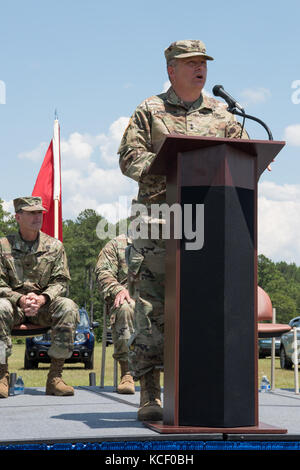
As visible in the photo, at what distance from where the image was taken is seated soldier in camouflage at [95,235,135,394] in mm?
7074

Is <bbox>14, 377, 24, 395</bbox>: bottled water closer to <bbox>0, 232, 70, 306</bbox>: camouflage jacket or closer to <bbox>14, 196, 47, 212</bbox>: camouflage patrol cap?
<bbox>0, 232, 70, 306</bbox>: camouflage jacket

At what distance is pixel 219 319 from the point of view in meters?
3.34

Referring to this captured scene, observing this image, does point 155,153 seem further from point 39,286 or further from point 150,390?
point 39,286

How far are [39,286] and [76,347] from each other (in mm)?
11670

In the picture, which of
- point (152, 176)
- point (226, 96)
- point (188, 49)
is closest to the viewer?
point (226, 96)

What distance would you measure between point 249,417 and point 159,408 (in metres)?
0.75

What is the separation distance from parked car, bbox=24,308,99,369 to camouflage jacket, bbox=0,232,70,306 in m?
10.0

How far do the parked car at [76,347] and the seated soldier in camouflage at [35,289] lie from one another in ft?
32.9

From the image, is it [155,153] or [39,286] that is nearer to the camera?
[155,153]

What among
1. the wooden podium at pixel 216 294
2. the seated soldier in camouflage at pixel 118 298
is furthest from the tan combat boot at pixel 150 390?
the seated soldier in camouflage at pixel 118 298

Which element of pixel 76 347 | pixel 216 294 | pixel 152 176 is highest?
pixel 152 176

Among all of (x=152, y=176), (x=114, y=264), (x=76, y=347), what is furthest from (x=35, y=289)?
(x=76, y=347)

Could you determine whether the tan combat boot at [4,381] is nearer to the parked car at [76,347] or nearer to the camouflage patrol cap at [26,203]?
the camouflage patrol cap at [26,203]
